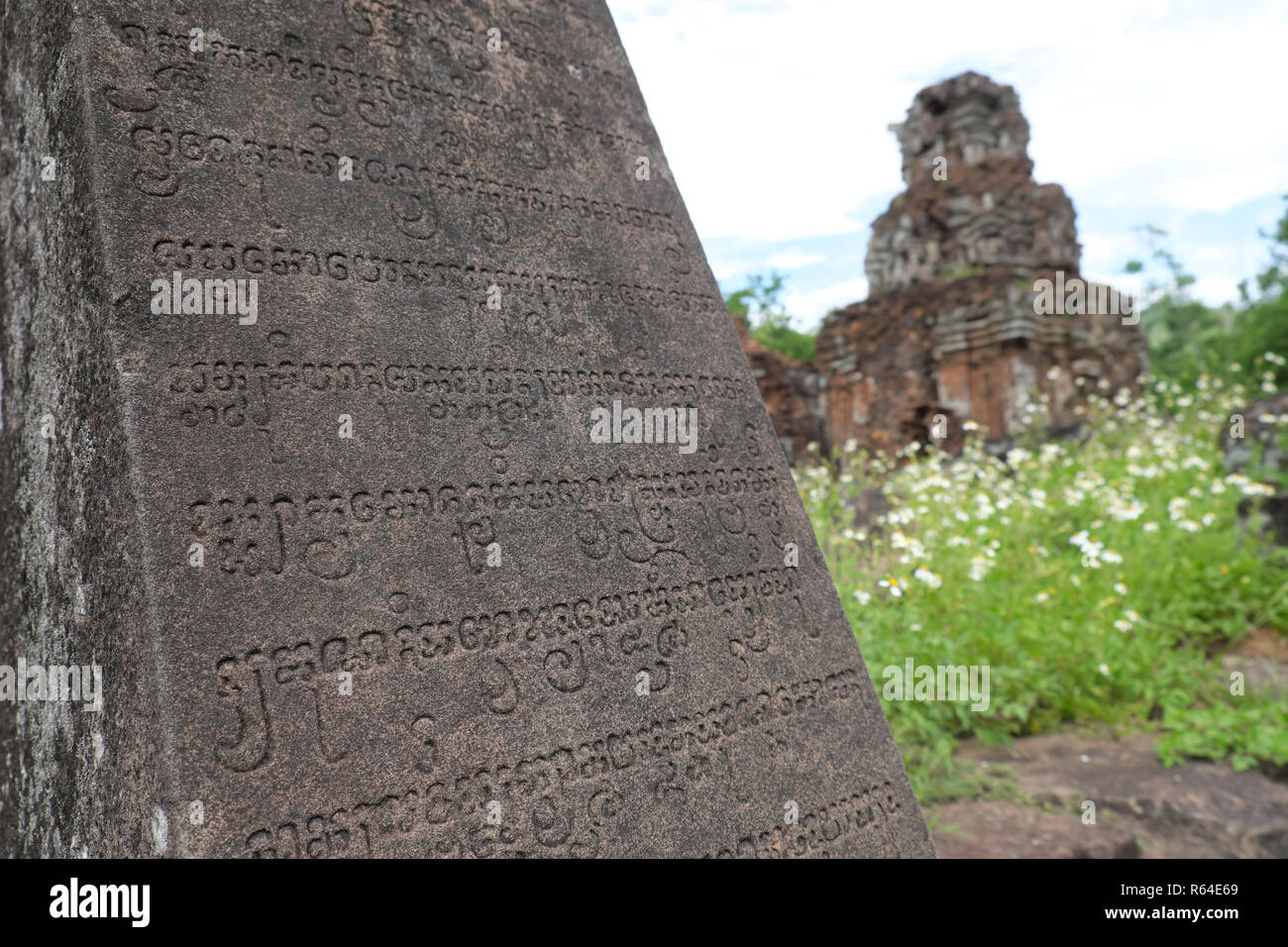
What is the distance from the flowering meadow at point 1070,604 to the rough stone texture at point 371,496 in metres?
1.77

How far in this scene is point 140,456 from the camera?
1.63 m

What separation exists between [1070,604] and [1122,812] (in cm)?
155

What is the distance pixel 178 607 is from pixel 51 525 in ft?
1.89

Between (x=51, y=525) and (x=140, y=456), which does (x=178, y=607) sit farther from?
(x=51, y=525)

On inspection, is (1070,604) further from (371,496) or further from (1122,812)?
(371,496)

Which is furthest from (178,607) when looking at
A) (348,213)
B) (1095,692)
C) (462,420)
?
(1095,692)

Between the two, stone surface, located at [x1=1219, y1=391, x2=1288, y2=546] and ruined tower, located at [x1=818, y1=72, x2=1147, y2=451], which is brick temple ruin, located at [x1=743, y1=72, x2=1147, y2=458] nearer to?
ruined tower, located at [x1=818, y1=72, x2=1147, y2=451]

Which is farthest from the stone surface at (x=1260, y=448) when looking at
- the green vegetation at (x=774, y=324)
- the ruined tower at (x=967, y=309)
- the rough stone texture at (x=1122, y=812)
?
the green vegetation at (x=774, y=324)

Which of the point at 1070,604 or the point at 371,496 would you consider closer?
the point at 371,496

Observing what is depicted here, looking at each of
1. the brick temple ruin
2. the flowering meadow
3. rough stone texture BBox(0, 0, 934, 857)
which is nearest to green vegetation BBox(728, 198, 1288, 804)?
the flowering meadow

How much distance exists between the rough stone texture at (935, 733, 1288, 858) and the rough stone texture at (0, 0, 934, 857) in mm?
1055

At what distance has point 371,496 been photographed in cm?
185

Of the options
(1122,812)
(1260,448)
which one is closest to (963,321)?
(1260,448)

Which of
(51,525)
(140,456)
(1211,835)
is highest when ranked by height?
(140,456)
